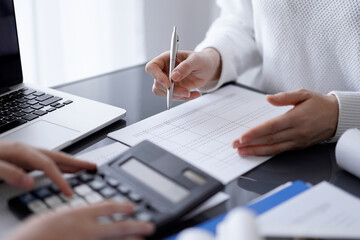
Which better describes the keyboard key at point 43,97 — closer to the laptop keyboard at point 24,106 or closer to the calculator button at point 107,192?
the laptop keyboard at point 24,106

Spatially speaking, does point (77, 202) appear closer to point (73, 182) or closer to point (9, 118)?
point (73, 182)

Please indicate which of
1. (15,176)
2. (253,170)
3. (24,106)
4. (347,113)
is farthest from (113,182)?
(347,113)

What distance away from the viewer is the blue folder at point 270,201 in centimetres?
53

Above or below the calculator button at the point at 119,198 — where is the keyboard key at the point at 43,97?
above

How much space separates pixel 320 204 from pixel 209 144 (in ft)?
0.83

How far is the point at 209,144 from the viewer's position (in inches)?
29.6

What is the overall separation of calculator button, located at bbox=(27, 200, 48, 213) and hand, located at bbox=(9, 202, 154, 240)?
0.06 meters

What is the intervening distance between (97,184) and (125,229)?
0.38 feet

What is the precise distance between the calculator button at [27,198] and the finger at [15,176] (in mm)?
13

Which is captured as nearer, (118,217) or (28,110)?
(118,217)

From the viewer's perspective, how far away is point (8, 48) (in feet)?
2.87

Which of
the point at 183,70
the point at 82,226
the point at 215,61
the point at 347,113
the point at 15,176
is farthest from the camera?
the point at 215,61

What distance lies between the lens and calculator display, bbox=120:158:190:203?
55 centimetres

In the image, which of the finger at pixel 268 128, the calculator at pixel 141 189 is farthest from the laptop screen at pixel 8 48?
the finger at pixel 268 128
